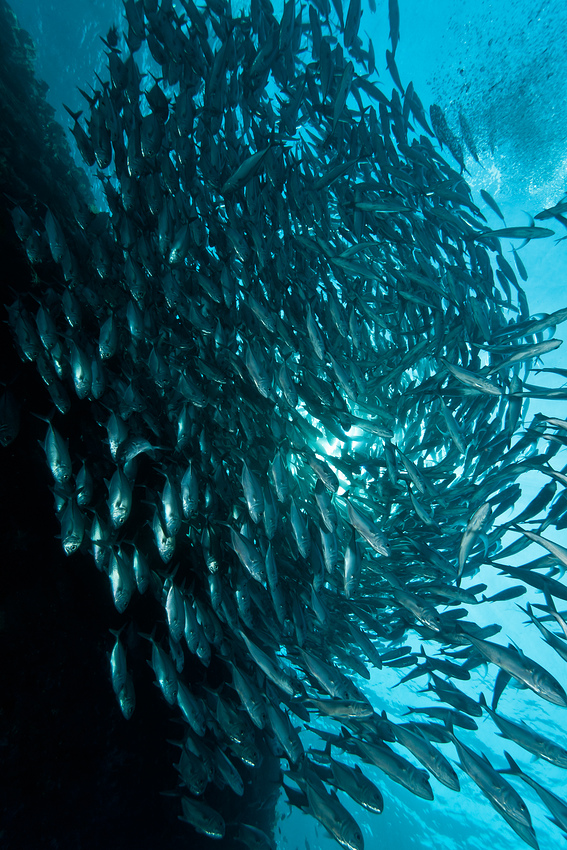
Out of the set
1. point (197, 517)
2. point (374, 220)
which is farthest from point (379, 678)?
point (374, 220)

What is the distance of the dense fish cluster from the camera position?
3.72 meters

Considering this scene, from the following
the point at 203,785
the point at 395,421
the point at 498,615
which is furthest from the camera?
the point at 498,615

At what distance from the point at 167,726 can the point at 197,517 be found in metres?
2.89

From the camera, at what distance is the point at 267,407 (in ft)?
16.1

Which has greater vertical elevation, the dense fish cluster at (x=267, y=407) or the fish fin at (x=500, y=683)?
the dense fish cluster at (x=267, y=407)

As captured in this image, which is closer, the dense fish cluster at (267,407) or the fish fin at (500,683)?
the dense fish cluster at (267,407)

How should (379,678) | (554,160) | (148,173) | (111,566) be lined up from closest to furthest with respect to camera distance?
(111,566) → (148,173) → (554,160) → (379,678)

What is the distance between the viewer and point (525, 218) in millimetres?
10242

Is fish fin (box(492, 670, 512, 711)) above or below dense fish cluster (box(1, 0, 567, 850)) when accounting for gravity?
below

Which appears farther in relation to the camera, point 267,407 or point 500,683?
point 267,407

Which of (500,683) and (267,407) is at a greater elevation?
(267,407)

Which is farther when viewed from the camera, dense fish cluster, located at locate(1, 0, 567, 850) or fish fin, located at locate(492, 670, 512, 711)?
fish fin, located at locate(492, 670, 512, 711)

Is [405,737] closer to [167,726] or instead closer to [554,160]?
[167,726]

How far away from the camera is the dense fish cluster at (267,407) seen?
372 centimetres
